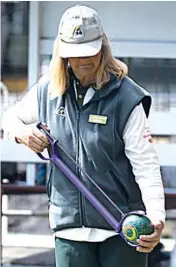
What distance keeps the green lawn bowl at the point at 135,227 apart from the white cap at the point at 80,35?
0.50 metres

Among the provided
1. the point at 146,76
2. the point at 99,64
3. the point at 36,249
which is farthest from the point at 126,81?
the point at 36,249

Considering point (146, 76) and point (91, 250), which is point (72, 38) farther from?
point (146, 76)

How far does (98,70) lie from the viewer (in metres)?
1.97

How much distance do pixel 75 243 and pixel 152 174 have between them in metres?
0.33

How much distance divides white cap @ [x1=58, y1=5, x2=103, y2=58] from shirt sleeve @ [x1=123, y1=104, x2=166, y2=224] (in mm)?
234

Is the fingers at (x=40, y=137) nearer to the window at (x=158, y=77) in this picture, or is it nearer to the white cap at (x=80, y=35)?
the white cap at (x=80, y=35)

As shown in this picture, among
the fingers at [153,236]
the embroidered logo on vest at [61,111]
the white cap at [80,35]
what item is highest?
the white cap at [80,35]

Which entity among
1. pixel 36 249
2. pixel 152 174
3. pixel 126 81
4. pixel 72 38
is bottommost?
pixel 36 249

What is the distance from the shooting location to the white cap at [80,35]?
1928 millimetres

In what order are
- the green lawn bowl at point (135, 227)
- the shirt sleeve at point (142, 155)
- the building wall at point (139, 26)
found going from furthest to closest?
the building wall at point (139, 26) → the shirt sleeve at point (142, 155) → the green lawn bowl at point (135, 227)

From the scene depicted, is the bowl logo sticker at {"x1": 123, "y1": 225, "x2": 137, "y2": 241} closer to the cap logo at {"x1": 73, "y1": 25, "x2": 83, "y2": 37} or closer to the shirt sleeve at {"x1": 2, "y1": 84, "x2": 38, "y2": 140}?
the shirt sleeve at {"x1": 2, "y1": 84, "x2": 38, "y2": 140}

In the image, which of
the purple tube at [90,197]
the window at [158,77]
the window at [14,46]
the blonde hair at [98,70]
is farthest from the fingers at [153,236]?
the window at [14,46]

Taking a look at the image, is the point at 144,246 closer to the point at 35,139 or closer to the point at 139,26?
the point at 35,139

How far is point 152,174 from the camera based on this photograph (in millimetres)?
1949
